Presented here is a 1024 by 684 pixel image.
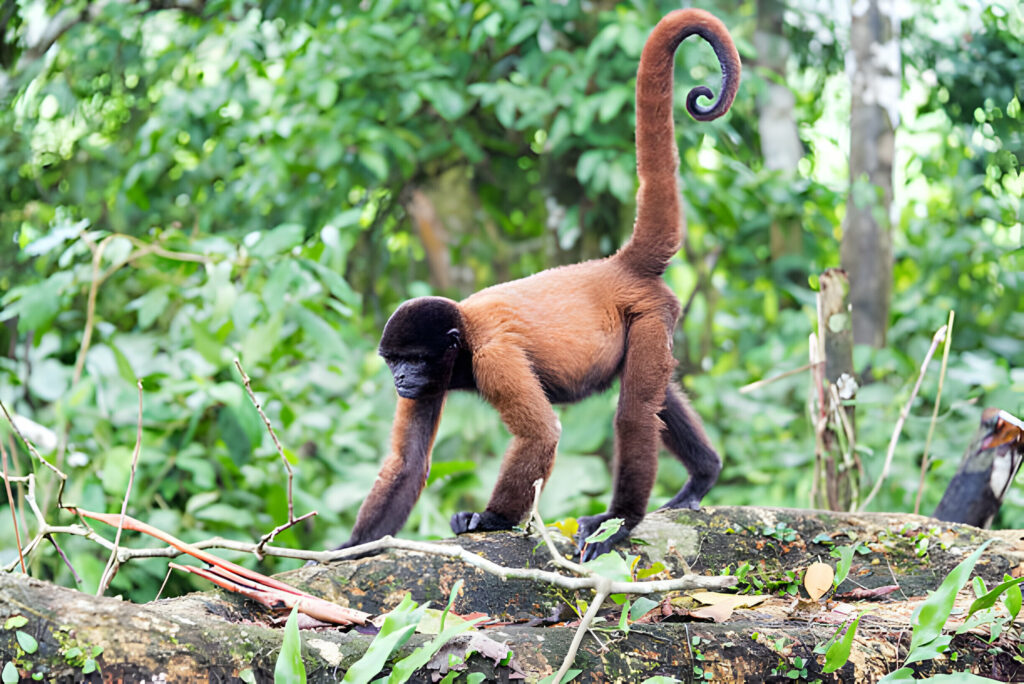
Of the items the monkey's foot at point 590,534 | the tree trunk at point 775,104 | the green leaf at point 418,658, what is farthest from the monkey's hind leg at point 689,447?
the tree trunk at point 775,104

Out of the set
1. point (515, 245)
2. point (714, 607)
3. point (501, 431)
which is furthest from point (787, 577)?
point (515, 245)

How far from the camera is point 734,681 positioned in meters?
2.47

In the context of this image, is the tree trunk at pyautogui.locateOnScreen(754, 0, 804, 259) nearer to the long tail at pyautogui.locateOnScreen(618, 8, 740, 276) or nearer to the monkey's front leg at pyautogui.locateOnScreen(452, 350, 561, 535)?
the long tail at pyautogui.locateOnScreen(618, 8, 740, 276)

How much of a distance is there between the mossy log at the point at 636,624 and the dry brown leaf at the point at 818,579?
0.12ft

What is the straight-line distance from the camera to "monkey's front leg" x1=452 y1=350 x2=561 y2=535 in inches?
137

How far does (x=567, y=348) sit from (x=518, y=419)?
0.42 metres

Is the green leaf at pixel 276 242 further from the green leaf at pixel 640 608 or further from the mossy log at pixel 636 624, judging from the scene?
the green leaf at pixel 640 608

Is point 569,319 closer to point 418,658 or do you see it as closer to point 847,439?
point 418,658

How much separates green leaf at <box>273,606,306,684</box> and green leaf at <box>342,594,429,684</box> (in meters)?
0.12

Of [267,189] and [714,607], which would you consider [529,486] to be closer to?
[714,607]

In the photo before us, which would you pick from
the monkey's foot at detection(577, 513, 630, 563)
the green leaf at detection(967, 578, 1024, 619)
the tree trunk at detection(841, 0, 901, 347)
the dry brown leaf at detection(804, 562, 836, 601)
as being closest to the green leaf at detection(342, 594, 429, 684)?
the monkey's foot at detection(577, 513, 630, 563)

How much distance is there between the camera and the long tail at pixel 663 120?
3.52m

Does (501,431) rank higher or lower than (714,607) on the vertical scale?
lower

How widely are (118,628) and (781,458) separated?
212 inches
